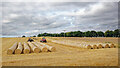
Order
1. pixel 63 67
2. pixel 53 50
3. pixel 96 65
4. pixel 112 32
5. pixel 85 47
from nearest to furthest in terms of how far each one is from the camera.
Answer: pixel 63 67
pixel 96 65
pixel 53 50
pixel 85 47
pixel 112 32

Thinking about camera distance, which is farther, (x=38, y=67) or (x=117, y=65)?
(x=117, y=65)

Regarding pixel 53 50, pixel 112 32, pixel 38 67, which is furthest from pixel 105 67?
pixel 112 32

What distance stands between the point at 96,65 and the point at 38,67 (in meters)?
3.82

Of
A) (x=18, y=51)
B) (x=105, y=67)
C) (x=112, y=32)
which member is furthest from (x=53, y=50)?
(x=112, y=32)

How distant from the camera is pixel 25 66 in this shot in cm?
716

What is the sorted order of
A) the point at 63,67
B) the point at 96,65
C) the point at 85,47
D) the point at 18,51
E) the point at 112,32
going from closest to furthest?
the point at 63,67
the point at 96,65
the point at 18,51
the point at 85,47
the point at 112,32

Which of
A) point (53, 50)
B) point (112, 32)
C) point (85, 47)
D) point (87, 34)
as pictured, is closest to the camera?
point (53, 50)

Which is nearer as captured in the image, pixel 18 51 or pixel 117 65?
pixel 117 65

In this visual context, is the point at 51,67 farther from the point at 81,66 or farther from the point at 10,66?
the point at 10,66

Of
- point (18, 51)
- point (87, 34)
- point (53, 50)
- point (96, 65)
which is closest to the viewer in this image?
point (96, 65)

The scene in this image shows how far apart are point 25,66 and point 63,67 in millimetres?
2485

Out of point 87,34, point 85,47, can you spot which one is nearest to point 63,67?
point 85,47

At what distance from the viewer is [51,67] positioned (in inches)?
273

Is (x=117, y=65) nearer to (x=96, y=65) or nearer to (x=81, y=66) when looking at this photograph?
(x=96, y=65)
